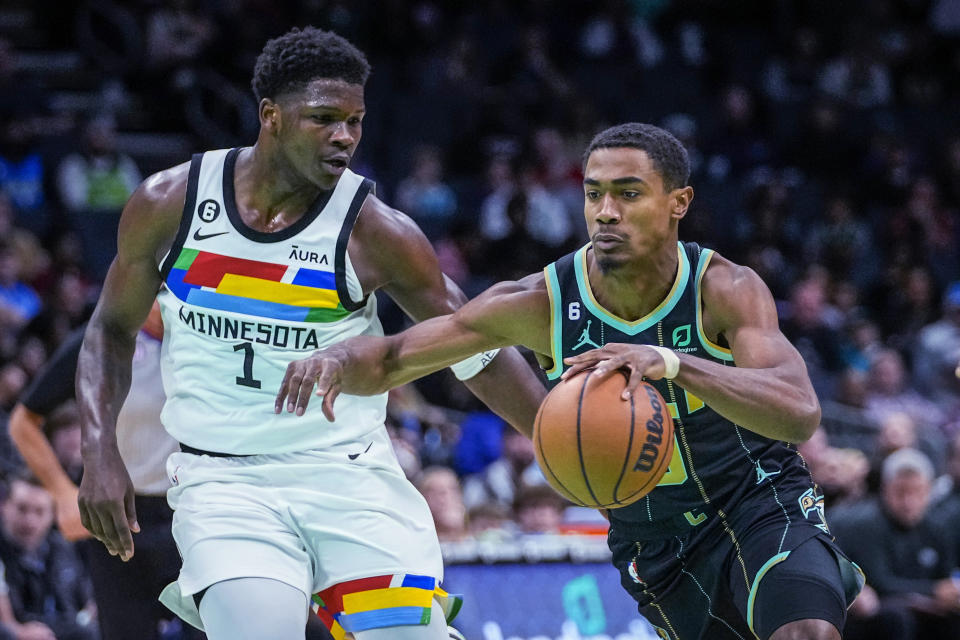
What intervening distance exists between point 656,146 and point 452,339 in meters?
0.94

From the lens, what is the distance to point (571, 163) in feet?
51.8

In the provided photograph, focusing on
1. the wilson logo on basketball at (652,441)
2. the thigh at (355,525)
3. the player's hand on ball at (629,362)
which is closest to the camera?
the player's hand on ball at (629,362)

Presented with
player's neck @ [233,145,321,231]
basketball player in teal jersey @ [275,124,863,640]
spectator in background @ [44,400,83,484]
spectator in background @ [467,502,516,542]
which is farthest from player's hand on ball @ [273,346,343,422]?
spectator in background @ [467,502,516,542]

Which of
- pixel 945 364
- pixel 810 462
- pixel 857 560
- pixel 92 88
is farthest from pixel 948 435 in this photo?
pixel 92 88

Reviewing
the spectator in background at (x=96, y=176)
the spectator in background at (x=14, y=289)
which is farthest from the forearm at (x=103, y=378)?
the spectator in background at (x=96, y=176)

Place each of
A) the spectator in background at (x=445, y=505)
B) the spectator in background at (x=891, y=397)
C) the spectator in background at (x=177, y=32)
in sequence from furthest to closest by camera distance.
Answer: the spectator in background at (x=177, y=32), the spectator in background at (x=891, y=397), the spectator in background at (x=445, y=505)

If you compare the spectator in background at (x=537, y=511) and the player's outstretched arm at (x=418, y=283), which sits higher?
the player's outstretched arm at (x=418, y=283)

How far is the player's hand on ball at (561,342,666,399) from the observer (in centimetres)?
393

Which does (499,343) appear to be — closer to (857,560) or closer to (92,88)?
(857,560)

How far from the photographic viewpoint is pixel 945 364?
13633mm

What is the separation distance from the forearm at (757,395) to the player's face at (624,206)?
0.58m

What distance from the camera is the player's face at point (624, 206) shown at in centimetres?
452

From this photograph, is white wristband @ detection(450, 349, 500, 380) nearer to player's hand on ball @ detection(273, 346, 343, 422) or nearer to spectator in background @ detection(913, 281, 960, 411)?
player's hand on ball @ detection(273, 346, 343, 422)

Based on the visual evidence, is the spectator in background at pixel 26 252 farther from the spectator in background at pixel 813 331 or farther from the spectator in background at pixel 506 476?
the spectator in background at pixel 813 331
